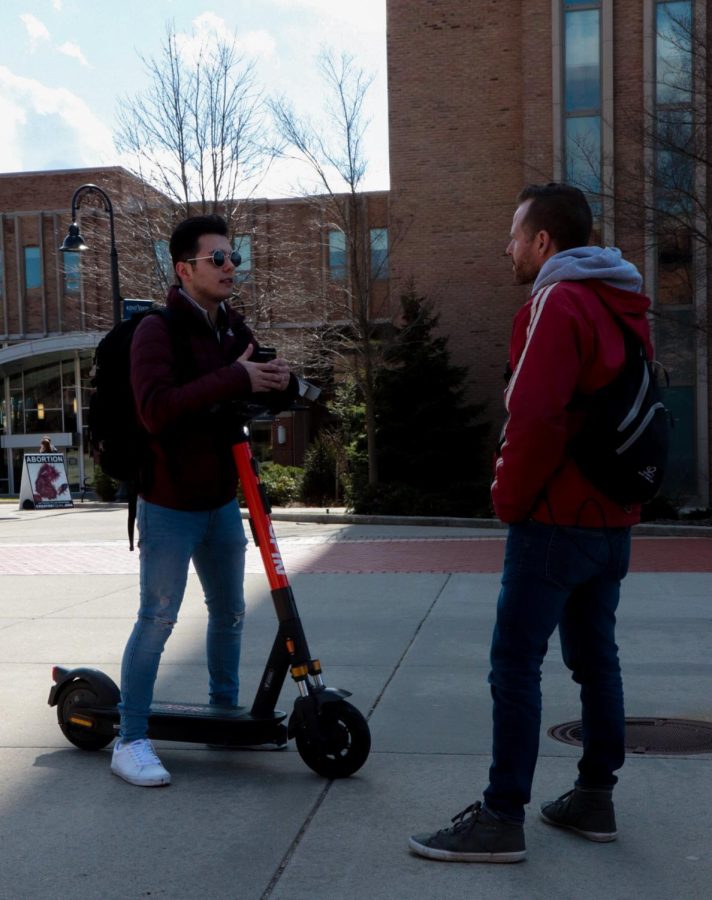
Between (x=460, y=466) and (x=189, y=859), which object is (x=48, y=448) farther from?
(x=189, y=859)

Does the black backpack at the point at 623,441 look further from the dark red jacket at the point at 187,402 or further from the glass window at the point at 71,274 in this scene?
the glass window at the point at 71,274

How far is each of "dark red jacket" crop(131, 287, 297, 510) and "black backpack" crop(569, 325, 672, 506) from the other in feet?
4.15

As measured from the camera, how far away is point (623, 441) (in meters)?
3.17

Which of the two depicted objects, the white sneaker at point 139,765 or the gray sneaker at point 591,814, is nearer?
the gray sneaker at point 591,814

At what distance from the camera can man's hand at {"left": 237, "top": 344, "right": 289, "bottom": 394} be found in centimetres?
392

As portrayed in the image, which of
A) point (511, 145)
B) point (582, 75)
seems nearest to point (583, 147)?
point (582, 75)

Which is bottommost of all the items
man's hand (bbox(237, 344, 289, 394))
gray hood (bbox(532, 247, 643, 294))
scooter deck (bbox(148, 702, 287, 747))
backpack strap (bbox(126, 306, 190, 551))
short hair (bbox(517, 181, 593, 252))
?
scooter deck (bbox(148, 702, 287, 747))

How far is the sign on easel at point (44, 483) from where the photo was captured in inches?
1032

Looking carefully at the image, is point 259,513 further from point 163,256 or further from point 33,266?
point 33,266

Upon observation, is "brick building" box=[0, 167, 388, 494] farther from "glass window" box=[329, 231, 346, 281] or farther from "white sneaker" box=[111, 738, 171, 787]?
"white sneaker" box=[111, 738, 171, 787]

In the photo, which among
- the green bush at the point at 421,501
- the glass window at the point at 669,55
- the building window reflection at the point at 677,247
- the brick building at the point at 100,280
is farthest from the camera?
the brick building at the point at 100,280

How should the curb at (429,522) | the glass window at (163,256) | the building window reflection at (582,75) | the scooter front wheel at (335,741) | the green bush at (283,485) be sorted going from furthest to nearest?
the glass window at (163,256) < the building window reflection at (582,75) < the green bush at (283,485) < the curb at (429,522) < the scooter front wheel at (335,741)

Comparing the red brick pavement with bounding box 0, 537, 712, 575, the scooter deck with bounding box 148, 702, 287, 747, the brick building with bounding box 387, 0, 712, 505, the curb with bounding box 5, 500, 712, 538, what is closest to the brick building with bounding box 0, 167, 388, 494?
the brick building with bounding box 387, 0, 712, 505

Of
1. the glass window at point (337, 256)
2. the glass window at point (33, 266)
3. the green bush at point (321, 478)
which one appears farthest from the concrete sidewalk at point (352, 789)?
the glass window at point (33, 266)
